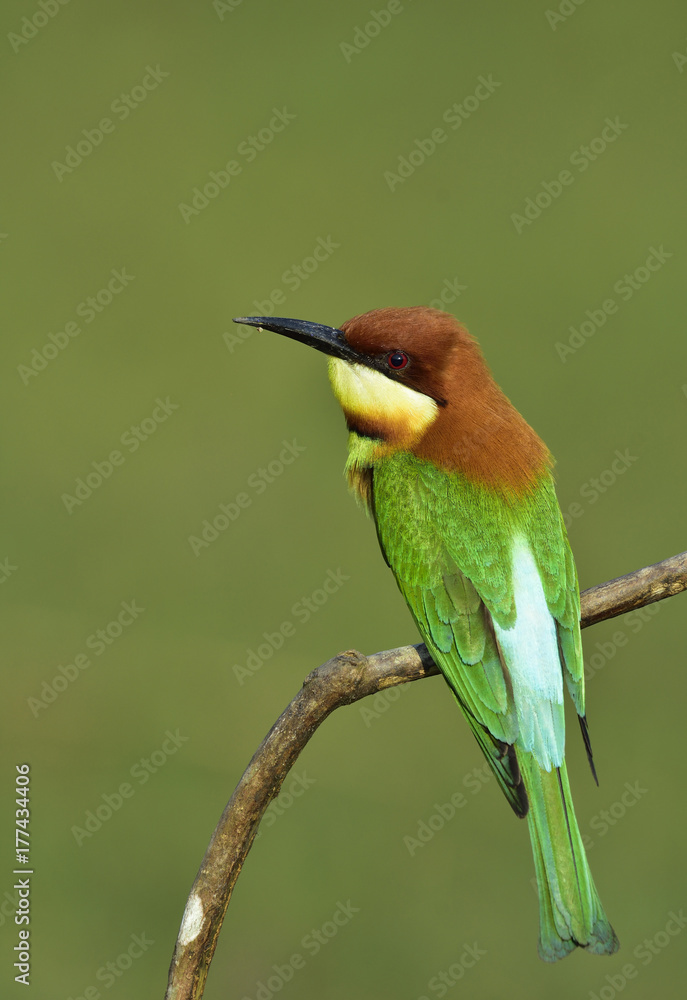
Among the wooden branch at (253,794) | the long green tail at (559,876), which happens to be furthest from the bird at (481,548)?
the wooden branch at (253,794)

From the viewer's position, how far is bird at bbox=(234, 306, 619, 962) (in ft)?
6.07

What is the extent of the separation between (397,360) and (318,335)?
17 centimetres

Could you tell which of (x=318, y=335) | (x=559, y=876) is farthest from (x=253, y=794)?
(x=318, y=335)

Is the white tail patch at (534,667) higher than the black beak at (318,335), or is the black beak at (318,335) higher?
the black beak at (318,335)

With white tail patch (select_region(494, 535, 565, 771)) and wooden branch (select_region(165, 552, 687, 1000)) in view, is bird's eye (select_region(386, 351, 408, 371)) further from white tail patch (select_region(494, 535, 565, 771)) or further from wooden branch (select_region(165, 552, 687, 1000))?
wooden branch (select_region(165, 552, 687, 1000))

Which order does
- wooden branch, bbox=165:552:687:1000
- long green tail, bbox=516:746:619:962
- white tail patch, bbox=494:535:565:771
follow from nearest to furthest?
wooden branch, bbox=165:552:687:1000 → long green tail, bbox=516:746:619:962 → white tail patch, bbox=494:535:565:771

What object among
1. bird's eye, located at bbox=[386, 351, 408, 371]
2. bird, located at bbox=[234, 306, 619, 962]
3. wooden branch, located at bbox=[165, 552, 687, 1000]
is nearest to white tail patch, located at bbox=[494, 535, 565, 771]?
bird, located at bbox=[234, 306, 619, 962]

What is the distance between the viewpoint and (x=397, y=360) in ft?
7.16

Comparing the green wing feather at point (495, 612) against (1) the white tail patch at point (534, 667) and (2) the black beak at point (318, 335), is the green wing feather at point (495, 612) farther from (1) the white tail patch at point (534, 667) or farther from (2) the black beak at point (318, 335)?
(2) the black beak at point (318, 335)

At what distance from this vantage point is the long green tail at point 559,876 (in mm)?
1756

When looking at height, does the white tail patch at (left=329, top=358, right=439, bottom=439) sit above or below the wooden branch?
above

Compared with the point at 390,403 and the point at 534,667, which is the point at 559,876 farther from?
the point at 390,403

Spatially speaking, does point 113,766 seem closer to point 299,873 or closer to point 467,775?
point 299,873

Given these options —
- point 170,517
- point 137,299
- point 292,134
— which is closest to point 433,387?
point 170,517
